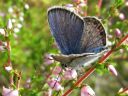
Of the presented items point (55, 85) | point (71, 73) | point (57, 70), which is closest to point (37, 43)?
point (57, 70)

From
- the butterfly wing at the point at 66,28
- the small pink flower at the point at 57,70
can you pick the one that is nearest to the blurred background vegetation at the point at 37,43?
the small pink flower at the point at 57,70

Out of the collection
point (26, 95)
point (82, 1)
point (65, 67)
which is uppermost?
point (82, 1)

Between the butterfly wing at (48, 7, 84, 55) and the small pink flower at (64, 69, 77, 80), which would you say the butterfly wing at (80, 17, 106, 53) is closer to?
the butterfly wing at (48, 7, 84, 55)

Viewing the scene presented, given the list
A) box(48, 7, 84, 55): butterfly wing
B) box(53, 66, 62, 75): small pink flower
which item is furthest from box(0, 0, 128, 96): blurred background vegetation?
box(48, 7, 84, 55): butterfly wing

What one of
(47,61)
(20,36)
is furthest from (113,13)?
(20,36)

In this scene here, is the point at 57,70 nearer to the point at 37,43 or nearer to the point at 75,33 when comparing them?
the point at 75,33

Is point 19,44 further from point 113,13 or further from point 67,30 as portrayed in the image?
point 67,30
